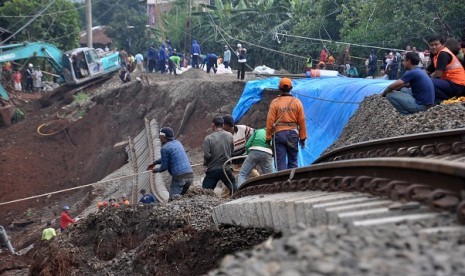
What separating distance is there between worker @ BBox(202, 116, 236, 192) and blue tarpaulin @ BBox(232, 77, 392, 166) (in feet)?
14.1

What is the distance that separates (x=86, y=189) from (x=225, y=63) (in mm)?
15608

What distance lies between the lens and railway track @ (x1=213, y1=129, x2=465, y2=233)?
15.1ft

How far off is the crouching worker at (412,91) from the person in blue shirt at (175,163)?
133 inches

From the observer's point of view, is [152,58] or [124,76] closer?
[124,76]

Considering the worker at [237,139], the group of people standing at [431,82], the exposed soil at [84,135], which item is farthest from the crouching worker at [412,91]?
the exposed soil at [84,135]

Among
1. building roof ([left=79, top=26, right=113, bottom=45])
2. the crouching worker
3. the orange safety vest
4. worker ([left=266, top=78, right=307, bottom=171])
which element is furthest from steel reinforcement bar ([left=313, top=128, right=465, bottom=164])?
building roof ([left=79, top=26, right=113, bottom=45])

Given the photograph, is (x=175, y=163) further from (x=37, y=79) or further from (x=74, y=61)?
(x=37, y=79)

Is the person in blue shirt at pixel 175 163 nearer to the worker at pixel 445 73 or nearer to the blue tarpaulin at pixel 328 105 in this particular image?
the worker at pixel 445 73

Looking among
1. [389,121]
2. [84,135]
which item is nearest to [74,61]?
[84,135]

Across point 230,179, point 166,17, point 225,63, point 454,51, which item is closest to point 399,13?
point 225,63

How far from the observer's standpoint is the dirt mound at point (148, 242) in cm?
822

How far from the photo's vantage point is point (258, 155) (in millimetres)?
10617

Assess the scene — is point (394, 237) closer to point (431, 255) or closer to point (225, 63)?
point (431, 255)

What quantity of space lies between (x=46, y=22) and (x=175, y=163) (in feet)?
117
